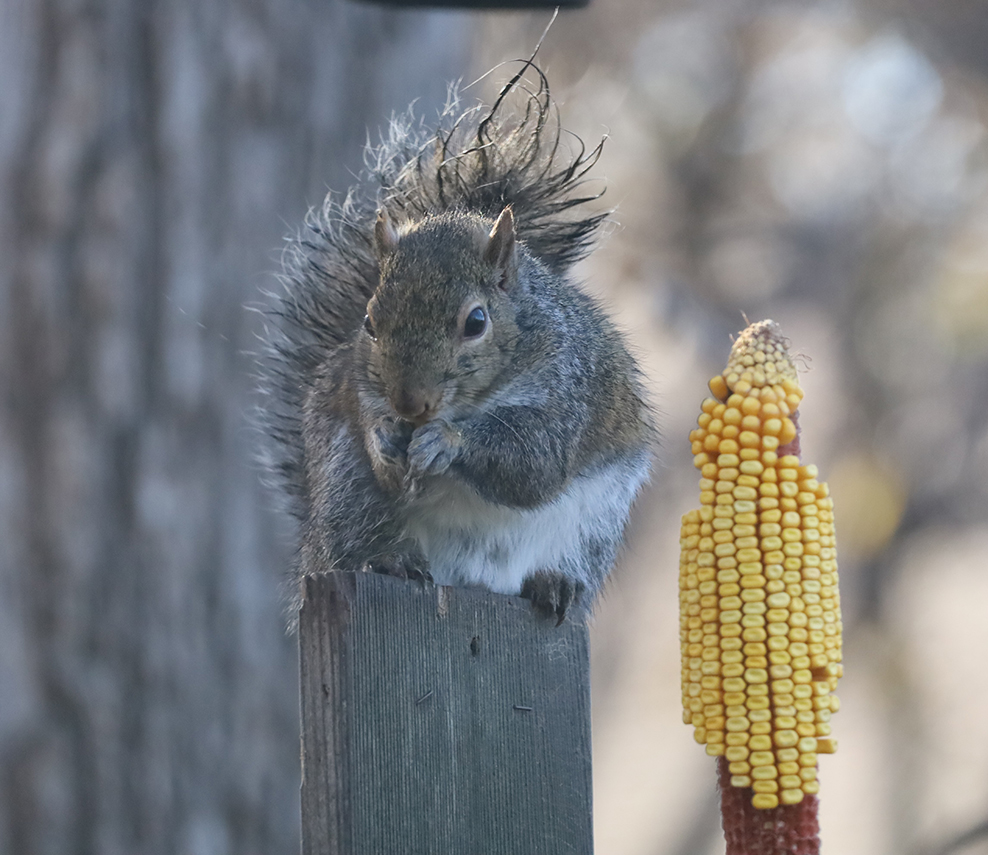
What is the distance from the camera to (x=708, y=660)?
1.57 m

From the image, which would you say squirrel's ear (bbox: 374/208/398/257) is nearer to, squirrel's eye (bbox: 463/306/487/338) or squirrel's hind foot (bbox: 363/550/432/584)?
squirrel's eye (bbox: 463/306/487/338)

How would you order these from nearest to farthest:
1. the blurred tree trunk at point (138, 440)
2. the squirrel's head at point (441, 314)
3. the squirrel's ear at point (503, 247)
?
the squirrel's head at point (441, 314), the squirrel's ear at point (503, 247), the blurred tree trunk at point (138, 440)

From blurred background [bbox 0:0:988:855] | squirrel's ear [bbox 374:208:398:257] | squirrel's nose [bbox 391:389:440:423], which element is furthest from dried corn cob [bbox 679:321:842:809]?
squirrel's ear [bbox 374:208:398:257]

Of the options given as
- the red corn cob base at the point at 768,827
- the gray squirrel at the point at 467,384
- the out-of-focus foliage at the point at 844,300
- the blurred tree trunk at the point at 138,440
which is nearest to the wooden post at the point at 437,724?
the gray squirrel at the point at 467,384

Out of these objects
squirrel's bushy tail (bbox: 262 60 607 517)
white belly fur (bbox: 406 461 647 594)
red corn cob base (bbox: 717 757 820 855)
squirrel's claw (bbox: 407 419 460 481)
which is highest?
squirrel's bushy tail (bbox: 262 60 607 517)

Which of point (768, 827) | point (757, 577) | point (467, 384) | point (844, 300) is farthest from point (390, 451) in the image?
point (844, 300)

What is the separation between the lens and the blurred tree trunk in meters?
3.08

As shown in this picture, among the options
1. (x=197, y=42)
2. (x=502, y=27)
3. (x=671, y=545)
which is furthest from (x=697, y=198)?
(x=197, y=42)

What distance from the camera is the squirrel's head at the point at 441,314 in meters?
1.95

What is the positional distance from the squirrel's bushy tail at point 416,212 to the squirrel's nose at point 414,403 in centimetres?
62

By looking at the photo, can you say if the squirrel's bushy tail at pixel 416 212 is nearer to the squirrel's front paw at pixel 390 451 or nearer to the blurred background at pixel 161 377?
the blurred background at pixel 161 377

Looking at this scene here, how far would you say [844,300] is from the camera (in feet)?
22.4

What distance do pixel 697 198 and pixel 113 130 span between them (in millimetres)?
4459

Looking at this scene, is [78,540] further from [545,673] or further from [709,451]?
[709,451]
